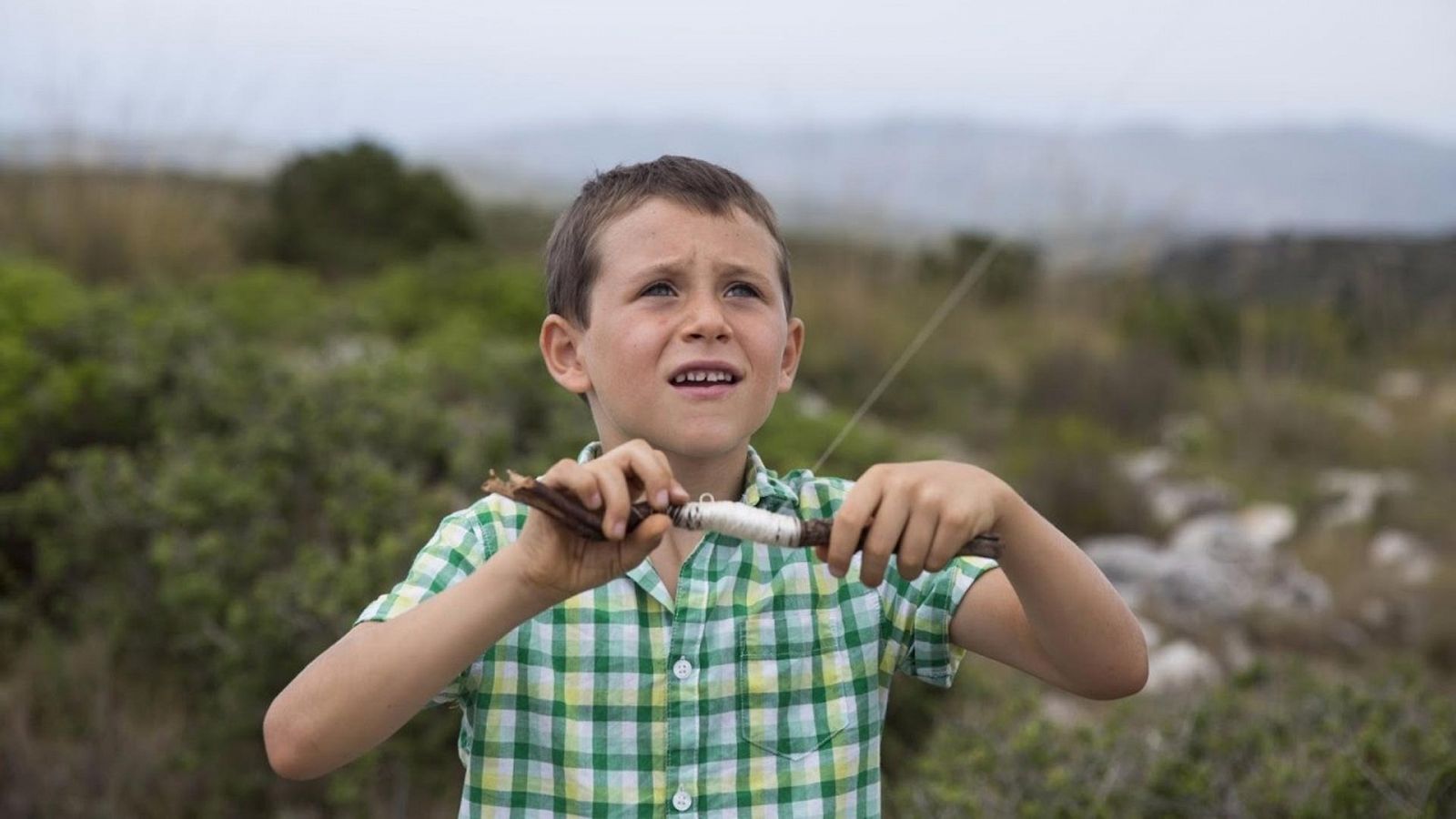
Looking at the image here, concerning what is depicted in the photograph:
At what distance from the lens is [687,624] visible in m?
1.89

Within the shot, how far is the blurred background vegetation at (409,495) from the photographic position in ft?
11.7

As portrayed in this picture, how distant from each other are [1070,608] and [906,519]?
1.08 ft

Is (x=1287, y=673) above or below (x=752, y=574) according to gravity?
below

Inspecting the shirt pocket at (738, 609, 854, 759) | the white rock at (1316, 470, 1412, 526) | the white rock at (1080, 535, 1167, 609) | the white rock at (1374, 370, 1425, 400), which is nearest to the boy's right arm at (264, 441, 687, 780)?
the shirt pocket at (738, 609, 854, 759)

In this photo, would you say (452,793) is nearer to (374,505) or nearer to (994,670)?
(374,505)

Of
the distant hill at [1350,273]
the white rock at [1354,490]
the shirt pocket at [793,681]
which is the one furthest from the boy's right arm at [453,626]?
the distant hill at [1350,273]

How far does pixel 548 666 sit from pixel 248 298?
646cm

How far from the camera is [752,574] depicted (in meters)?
1.95

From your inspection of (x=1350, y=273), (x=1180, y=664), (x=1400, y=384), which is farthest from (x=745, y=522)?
(x=1350, y=273)

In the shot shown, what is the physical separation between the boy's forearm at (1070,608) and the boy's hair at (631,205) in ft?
1.64

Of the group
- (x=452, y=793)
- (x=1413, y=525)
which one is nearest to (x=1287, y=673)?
(x=452, y=793)

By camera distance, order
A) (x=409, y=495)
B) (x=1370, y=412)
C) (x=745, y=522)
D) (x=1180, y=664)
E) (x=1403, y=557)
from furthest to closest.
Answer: (x=1370, y=412)
(x=1403, y=557)
(x=1180, y=664)
(x=409, y=495)
(x=745, y=522)

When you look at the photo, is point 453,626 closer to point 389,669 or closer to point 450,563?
point 389,669

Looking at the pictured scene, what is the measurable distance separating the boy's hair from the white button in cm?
47
